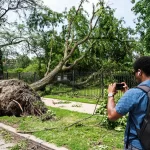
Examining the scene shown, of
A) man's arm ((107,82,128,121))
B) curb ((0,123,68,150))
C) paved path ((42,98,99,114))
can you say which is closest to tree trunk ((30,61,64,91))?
paved path ((42,98,99,114))

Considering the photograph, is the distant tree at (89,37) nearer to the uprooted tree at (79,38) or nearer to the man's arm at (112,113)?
the uprooted tree at (79,38)

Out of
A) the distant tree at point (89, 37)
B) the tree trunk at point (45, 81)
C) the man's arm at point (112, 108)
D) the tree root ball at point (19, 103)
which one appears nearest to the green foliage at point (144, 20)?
the distant tree at point (89, 37)

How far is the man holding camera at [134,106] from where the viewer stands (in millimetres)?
2246

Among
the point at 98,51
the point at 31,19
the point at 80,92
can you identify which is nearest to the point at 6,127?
the point at 80,92

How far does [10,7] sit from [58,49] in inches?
196

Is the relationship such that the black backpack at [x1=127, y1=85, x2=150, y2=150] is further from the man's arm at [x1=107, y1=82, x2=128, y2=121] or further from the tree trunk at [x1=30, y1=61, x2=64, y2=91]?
the tree trunk at [x1=30, y1=61, x2=64, y2=91]

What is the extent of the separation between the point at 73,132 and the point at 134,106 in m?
4.12

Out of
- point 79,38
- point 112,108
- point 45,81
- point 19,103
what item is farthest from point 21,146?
point 79,38

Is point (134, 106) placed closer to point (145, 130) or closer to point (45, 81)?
point (145, 130)

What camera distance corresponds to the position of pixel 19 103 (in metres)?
8.49

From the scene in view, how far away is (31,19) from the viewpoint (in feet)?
69.3

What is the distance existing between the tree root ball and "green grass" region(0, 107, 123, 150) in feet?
1.20

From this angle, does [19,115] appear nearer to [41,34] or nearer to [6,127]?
[6,127]

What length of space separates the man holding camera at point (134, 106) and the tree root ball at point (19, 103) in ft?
20.2
